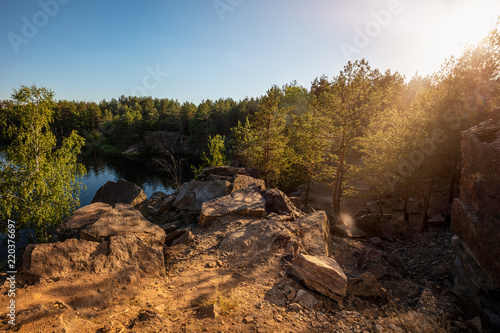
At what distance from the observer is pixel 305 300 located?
758 cm

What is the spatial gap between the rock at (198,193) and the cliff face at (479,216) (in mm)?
14336

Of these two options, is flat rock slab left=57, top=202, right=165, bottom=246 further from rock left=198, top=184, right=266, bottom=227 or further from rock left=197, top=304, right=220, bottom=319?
rock left=197, top=304, right=220, bottom=319

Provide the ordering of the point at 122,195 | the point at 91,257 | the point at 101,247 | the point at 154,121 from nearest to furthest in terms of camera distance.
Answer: the point at 91,257, the point at 101,247, the point at 122,195, the point at 154,121

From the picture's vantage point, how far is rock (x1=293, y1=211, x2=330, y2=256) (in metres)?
10.8

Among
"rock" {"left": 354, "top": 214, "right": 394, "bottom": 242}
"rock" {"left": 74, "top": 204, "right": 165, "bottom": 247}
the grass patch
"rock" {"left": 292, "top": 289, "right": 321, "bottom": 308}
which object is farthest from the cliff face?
"rock" {"left": 74, "top": 204, "right": 165, "bottom": 247}

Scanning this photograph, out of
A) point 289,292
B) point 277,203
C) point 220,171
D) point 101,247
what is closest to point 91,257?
point 101,247

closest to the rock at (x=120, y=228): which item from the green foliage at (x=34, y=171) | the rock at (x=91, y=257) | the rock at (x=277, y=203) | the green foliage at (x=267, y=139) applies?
the rock at (x=91, y=257)

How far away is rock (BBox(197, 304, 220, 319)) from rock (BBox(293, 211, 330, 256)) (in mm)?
5437

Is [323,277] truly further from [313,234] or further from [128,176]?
[128,176]

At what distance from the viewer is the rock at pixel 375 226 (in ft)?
57.6

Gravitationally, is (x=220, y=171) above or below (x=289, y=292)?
above

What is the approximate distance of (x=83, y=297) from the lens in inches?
279

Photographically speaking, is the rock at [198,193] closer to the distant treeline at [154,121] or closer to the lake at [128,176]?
the lake at [128,176]

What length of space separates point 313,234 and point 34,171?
16.6 m
